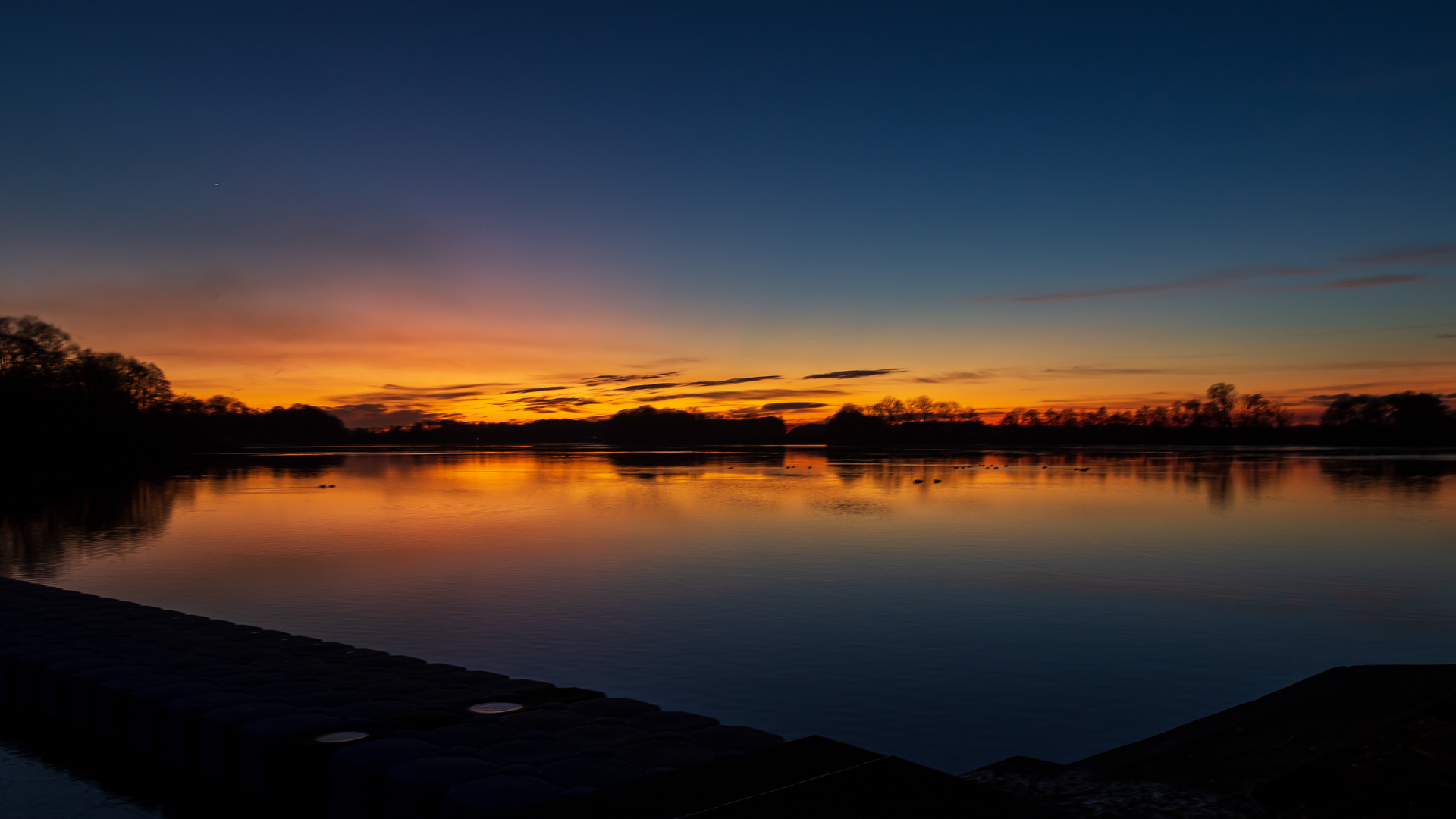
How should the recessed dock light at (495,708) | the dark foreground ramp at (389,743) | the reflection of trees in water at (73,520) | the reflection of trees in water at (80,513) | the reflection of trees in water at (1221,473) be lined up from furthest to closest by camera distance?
the reflection of trees in water at (1221,473) < the reflection of trees in water at (80,513) < the reflection of trees in water at (73,520) < the recessed dock light at (495,708) < the dark foreground ramp at (389,743)

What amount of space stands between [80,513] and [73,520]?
8.84ft

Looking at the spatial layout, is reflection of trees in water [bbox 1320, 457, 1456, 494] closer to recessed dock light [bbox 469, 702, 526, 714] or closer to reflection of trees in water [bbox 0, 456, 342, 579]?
recessed dock light [bbox 469, 702, 526, 714]

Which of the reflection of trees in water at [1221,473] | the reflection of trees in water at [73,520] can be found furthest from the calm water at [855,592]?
the reflection of trees in water at [1221,473]

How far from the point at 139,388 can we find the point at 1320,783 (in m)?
97.4

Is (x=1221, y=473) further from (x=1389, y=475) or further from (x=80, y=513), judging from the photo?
(x=80, y=513)

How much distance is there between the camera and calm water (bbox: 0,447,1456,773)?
900cm

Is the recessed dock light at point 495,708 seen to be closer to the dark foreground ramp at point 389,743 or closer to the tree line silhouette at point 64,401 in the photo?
the dark foreground ramp at point 389,743

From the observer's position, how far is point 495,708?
590 cm

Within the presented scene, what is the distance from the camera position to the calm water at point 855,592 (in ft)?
29.5

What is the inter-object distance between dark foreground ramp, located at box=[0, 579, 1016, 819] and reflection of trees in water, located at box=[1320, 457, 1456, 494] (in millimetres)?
42995

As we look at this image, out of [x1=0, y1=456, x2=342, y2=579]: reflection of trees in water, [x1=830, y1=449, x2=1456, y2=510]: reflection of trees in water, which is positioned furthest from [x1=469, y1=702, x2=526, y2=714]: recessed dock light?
[x1=830, y1=449, x2=1456, y2=510]: reflection of trees in water

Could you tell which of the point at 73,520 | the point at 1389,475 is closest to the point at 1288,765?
the point at 73,520

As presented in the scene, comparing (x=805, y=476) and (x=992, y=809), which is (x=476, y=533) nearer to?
(x=992, y=809)

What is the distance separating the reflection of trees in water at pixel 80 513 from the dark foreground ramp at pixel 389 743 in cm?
1152
